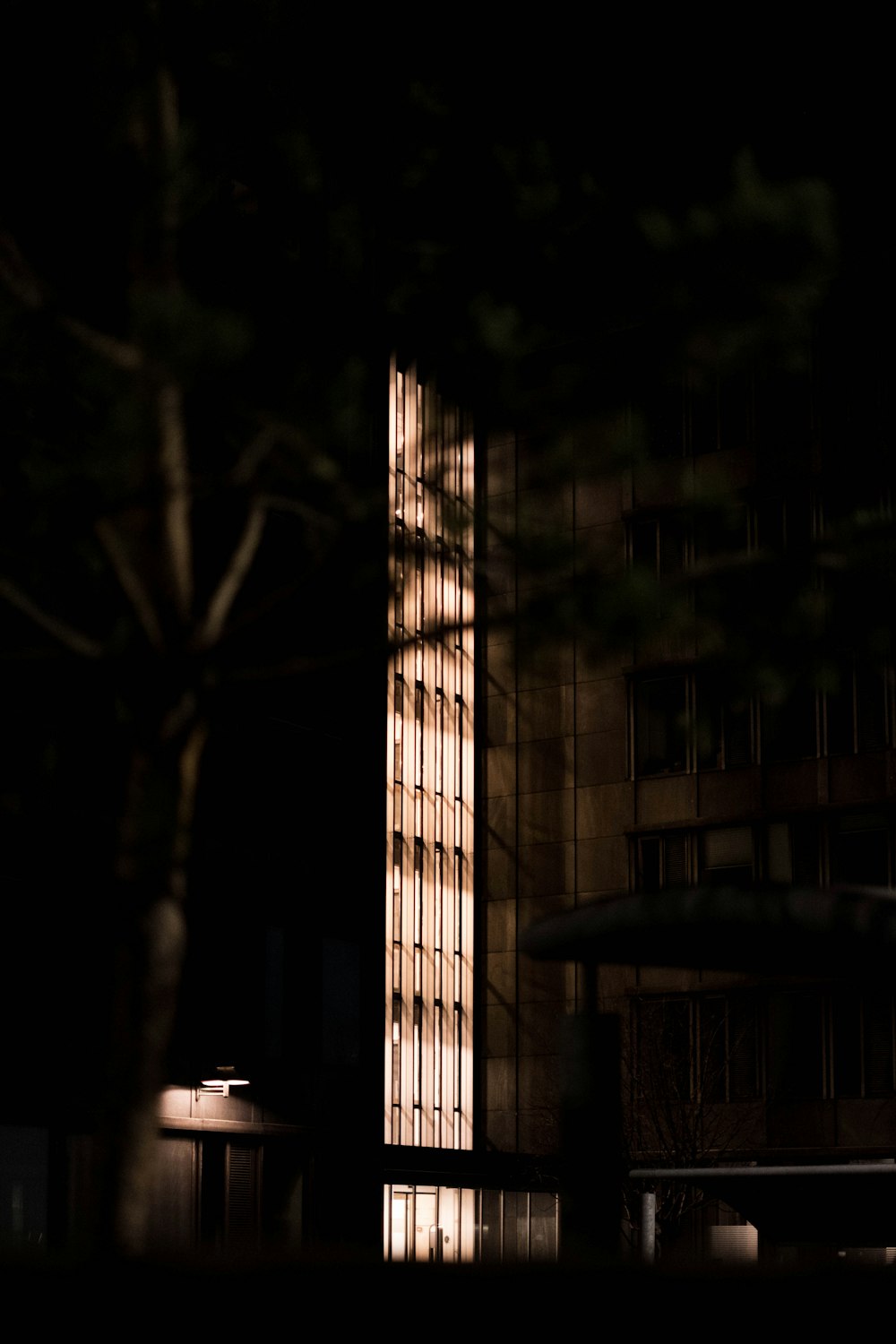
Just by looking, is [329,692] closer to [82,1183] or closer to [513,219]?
[82,1183]

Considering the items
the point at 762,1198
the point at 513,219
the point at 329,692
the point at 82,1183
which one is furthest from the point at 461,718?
the point at 513,219

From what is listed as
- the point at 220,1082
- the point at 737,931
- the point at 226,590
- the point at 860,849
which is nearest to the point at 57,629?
the point at 226,590

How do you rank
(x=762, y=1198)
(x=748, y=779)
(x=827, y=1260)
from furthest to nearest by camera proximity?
(x=748, y=779)
(x=762, y=1198)
(x=827, y=1260)

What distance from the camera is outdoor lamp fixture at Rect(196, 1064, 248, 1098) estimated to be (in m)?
35.9

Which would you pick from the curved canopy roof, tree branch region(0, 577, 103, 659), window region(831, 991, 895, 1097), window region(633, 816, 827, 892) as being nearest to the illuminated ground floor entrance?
window region(831, 991, 895, 1097)

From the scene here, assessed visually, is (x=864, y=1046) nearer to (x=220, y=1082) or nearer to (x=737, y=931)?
(x=220, y=1082)

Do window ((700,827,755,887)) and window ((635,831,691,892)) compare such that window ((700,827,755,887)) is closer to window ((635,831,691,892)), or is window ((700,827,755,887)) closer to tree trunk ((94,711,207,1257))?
window ((635,831,691,892))

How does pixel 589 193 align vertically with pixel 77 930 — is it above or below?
above

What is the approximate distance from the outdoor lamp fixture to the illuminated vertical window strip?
10.9 meters

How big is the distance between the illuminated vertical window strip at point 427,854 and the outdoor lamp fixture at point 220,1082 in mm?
10905

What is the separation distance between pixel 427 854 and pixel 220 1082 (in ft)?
54.6

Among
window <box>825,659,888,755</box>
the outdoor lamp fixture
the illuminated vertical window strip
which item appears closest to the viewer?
the outdoor lamp fixture

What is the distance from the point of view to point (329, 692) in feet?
137

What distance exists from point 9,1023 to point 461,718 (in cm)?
2470
